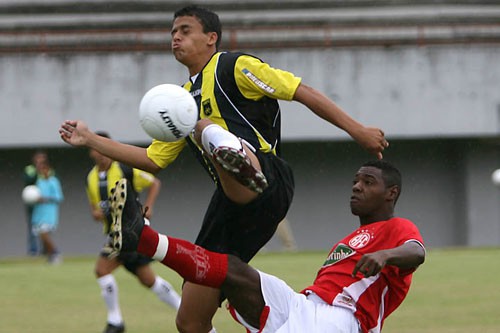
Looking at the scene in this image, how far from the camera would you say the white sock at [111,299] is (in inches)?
350

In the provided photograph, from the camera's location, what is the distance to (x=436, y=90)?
77.4 feet

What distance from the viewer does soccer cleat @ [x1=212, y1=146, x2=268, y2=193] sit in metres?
5.32

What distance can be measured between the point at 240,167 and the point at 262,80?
66 centimetres

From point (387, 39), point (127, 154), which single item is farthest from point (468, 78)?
point (127, 154)

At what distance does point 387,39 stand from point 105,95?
7.13 m

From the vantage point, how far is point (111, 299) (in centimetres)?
913

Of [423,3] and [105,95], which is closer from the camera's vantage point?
[105,95]

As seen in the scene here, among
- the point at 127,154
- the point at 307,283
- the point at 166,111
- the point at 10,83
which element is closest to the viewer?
the point at 166,111

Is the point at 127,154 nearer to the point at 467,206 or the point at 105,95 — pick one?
the point at 105,95

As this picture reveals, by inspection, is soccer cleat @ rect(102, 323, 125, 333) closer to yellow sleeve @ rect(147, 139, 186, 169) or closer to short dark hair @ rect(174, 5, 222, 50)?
yellow sleeve @ rect(147, 139, 186, 169)

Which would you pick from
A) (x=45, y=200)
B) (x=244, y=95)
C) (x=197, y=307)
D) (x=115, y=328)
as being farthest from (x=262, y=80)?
(x=45, y=200)

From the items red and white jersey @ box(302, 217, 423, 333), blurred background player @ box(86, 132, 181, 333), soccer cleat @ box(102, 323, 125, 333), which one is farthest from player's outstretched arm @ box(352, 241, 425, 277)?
soccer cleat @ box(102, 323, 125, 333)

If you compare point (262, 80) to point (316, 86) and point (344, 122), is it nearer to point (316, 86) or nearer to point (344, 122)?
point (344, 122)

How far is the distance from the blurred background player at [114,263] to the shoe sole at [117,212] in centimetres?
261
